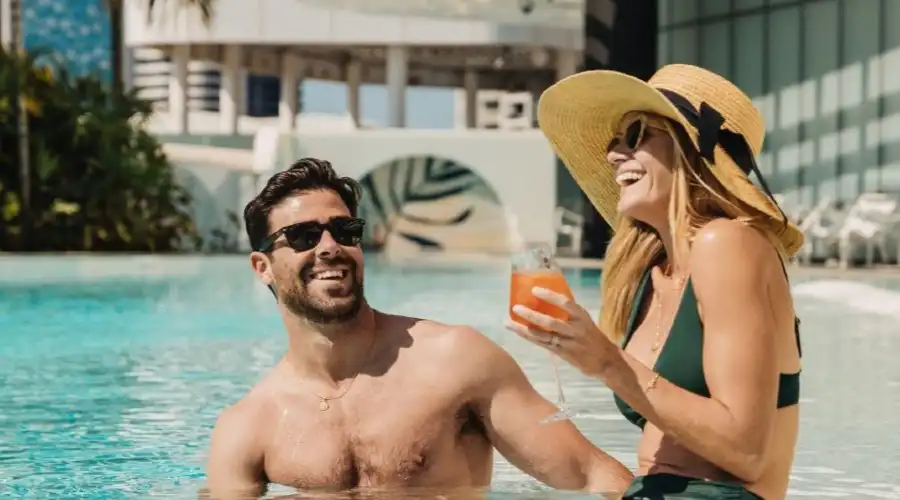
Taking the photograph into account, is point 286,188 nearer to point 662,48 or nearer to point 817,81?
point 817,81

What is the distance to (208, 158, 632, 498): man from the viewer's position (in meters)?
3.60

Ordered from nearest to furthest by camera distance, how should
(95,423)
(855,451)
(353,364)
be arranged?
1. (353,364)
2. (855,451)
3. (95,423)

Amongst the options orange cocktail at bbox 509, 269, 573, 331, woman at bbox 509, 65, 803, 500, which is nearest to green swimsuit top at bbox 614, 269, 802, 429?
woman at bbox 509, 65, 803, 500

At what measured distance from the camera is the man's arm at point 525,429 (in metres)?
3.65

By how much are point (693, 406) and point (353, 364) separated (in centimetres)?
126

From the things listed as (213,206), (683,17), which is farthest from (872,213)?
(213,206)

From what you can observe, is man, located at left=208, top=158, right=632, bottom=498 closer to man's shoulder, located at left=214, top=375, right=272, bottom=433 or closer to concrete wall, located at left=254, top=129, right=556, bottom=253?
man's shoulder, located at left=214, top=375, right=272, bottom=433

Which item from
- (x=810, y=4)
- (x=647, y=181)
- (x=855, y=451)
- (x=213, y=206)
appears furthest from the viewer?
(x=213, y=206)

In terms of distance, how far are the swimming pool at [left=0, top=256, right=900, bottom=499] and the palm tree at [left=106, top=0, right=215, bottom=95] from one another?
1194 cm

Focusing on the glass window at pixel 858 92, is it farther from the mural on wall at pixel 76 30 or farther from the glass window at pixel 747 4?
the mural on wall at pixel 76 30

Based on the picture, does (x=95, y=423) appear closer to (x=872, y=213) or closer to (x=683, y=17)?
(x=872, y=213)

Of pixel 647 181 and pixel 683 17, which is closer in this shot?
pixel 647 181

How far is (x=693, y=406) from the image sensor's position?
271 cm

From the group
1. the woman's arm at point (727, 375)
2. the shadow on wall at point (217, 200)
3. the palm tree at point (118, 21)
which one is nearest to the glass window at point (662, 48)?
the shadow on wall at point (217, 200)
